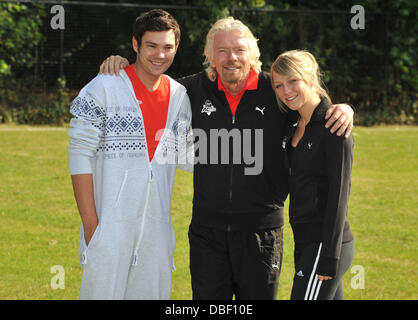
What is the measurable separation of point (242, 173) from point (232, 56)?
2.37 ft

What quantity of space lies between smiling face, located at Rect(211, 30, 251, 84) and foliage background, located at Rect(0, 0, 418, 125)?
1091cm

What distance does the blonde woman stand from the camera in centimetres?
324

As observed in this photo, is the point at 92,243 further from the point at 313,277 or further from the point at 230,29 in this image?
the point at 230,29

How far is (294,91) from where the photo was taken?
3.48 metres

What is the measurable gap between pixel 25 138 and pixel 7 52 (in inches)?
134

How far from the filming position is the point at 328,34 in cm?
1645

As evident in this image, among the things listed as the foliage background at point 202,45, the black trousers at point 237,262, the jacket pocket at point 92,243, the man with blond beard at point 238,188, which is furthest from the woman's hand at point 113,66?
the foliage background at point 202,45

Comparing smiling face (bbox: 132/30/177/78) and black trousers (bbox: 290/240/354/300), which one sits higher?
smiling face (bbox: 132/30/177/78)

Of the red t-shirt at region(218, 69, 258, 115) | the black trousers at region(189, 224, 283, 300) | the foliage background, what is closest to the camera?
the black trousers at region(189, 224, 283, 300)

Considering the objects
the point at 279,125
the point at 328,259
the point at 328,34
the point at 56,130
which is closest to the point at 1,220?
the point at 279,125

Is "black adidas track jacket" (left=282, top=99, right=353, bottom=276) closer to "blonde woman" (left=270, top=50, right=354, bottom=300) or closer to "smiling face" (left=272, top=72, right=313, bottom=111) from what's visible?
"blonde woman" (left=270, top=50, right=354, bottom=300)

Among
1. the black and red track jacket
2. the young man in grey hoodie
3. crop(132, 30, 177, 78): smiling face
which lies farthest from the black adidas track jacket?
crop(132, 30, 177, 78): smiling face

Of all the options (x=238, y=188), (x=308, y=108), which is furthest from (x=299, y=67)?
(x=238, y=188)
